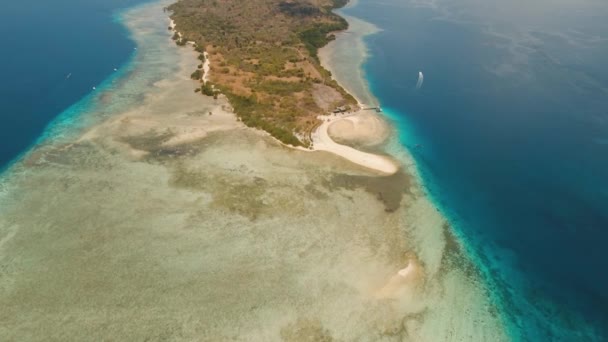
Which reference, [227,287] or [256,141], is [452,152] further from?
[227,287]

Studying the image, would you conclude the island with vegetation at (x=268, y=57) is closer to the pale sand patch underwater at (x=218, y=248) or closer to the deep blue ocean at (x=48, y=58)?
the pale sand patch underwater at (x=218, y=248)

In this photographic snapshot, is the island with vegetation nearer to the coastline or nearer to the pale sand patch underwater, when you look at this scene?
the coastline

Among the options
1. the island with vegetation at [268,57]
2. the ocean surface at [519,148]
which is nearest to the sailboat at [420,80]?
the ocean surface at [519,148]

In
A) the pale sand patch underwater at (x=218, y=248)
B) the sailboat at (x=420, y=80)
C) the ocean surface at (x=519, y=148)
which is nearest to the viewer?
the pale sand patch underwater at (x=218, y=248)

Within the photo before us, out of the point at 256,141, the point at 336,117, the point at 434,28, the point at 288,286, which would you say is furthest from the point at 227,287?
the point at 434,28

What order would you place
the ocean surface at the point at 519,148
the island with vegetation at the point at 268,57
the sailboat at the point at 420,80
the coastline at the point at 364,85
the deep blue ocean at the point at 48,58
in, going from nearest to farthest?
the coastline at the point at 364,85 < the ocean surface at the point at 519,148 < the deep blue ocean at the point at 48,58 < the island with vegetation at the point at 268,57 < the sailboat at the point at 420,80

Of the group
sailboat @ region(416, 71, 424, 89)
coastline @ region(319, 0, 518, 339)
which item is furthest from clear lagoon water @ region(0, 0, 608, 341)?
Result: sailboat @ region(416, 71, 424, 89)
